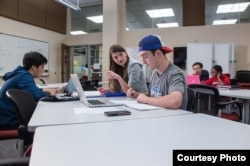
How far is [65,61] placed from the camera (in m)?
8.70

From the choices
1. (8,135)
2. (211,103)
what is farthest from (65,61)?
(8,135)

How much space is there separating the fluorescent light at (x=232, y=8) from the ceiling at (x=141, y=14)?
12cm

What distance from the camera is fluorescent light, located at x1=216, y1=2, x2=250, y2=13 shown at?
7.25m

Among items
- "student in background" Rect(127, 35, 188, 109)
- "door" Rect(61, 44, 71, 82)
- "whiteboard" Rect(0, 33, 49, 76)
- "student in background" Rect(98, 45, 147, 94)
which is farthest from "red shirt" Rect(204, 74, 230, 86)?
"door" Rect(61, 44, 71, 82)

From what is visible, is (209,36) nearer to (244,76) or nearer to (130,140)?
(244,76)

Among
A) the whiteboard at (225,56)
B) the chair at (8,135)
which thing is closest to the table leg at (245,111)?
the chair at (8,135)

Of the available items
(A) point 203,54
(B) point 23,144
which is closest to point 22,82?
(B) point 23,144

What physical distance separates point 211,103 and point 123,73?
3.52ft

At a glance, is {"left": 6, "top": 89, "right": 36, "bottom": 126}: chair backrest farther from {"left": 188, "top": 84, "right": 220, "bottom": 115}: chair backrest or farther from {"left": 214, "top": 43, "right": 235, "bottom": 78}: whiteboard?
{"left": 214, "top": 43, "right": 235, "bottom": 78}: whiteboard

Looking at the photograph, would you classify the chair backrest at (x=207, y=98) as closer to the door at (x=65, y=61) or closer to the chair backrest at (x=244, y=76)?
the chair backrest at (x=244, y=76)

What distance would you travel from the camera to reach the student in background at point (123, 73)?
2.58m

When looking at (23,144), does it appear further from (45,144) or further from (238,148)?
(238,148)

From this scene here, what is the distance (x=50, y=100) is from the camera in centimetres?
210

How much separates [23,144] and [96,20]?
26.5 feet
